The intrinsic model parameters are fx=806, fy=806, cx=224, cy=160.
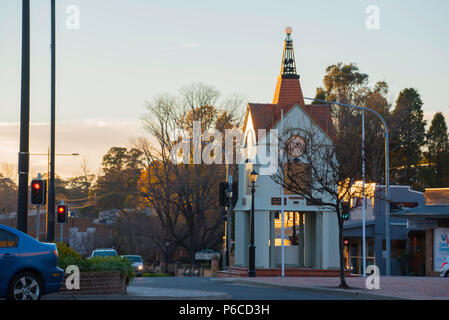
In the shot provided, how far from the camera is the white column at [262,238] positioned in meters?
46.8

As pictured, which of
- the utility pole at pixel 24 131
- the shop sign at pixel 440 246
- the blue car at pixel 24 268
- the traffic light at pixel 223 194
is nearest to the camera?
the blue car at pixel 24 268

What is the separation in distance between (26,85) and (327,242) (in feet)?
94.6

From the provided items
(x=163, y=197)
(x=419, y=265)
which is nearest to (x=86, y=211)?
(x=163, y=197)

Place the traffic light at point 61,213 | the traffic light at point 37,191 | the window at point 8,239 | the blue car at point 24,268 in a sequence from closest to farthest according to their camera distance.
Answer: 1. the blue car at point 24,268
2. the window at point 8,239
3. the traffic light at point 37,191
4. the traffic light at point 61,213

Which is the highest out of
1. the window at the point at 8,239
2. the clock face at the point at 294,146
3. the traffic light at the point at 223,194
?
the clock face at the point at 294,146

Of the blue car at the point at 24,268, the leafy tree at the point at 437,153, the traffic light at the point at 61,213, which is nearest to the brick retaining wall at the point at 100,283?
the blue car at the point at 24,268

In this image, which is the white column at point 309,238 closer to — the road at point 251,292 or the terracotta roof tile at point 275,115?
the terracotta roof tile at point 275,115

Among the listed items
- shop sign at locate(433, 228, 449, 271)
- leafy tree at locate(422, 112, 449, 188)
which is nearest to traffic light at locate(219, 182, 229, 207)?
shop sign at locate(433, 228, 449, 271)

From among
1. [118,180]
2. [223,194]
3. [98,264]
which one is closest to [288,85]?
[223,194]

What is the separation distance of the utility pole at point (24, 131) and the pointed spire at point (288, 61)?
28.6 m

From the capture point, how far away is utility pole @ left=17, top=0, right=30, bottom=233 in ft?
68.9

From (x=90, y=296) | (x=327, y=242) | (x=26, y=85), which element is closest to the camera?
(x=90, y=296)

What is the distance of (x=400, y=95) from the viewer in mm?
76812
